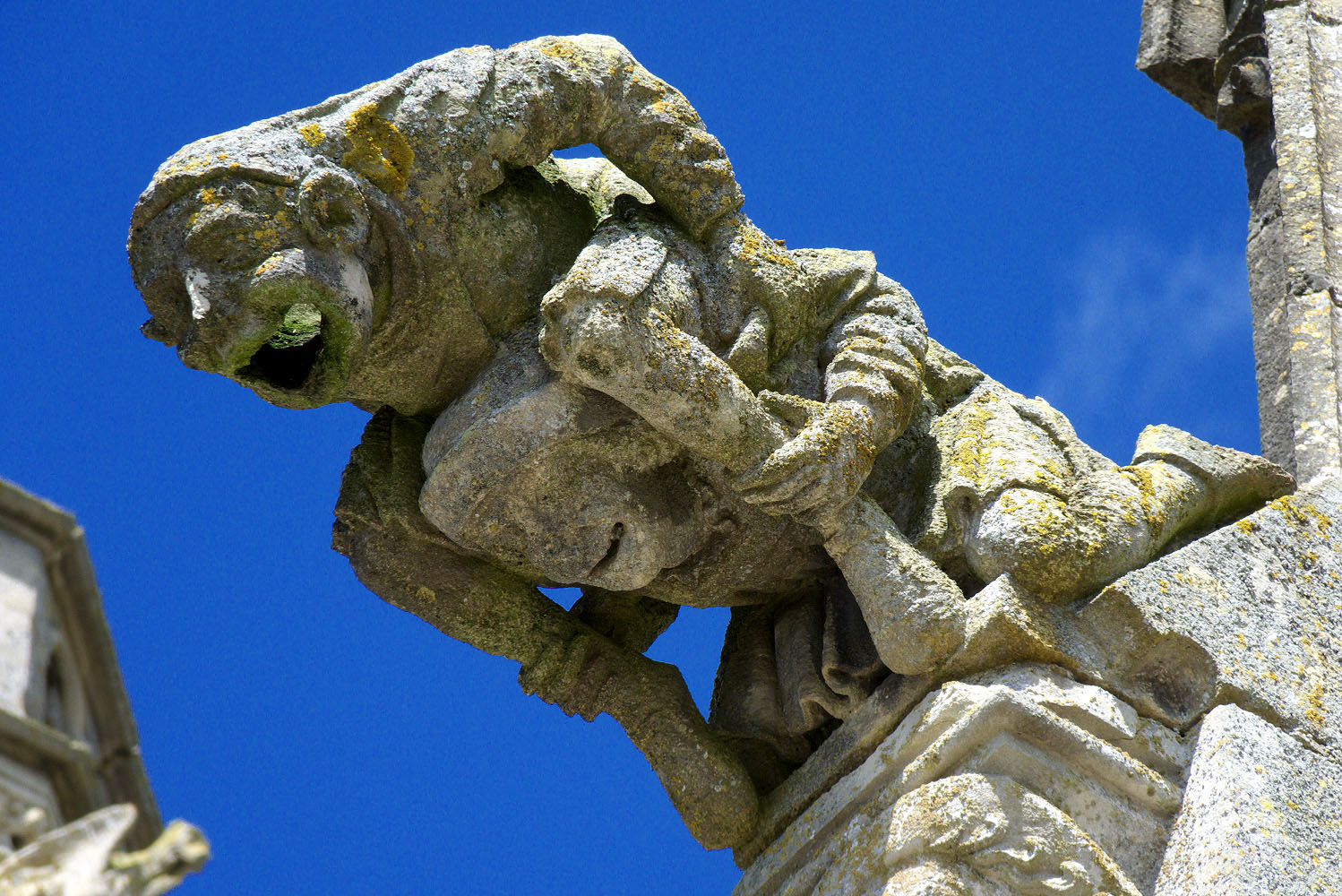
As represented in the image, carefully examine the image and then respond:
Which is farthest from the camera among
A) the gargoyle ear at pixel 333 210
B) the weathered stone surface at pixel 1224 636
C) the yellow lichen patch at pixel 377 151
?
the weathered stone surface at pixel 1224 636

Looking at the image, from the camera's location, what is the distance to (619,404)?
146 inches

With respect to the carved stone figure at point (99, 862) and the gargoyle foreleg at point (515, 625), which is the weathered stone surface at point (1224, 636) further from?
the carved stone figure at point (99, 862)

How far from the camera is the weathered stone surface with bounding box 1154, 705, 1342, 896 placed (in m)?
3.33

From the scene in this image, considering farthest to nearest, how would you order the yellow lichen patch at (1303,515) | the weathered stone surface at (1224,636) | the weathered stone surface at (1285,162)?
the weathered stone surface at (1285,162)
the yellow lichen patch at (1303,515)
the weathered stone surface at (1224,636)

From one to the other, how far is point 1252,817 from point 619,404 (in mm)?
1468

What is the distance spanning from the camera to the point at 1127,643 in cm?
371

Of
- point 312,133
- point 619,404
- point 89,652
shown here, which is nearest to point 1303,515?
point 619,404

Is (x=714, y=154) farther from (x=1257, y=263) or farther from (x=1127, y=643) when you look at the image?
(x=1257, y=263)

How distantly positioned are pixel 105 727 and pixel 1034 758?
1.90m

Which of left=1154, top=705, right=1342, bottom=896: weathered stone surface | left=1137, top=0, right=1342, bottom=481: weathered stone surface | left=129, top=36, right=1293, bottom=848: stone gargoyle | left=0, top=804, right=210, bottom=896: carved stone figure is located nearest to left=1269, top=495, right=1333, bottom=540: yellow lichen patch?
left=129, top=36, right=1293, bottom=848: stone gargoyle

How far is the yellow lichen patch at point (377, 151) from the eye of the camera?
3.57m

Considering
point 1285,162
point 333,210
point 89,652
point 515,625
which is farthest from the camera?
point 1285,162

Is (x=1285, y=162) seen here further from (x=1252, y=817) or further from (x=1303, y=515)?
(x=1252, y=817)

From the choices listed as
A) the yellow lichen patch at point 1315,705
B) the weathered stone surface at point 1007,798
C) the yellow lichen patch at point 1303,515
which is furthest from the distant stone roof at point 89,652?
the yellow lichen patch at point 1303,515
